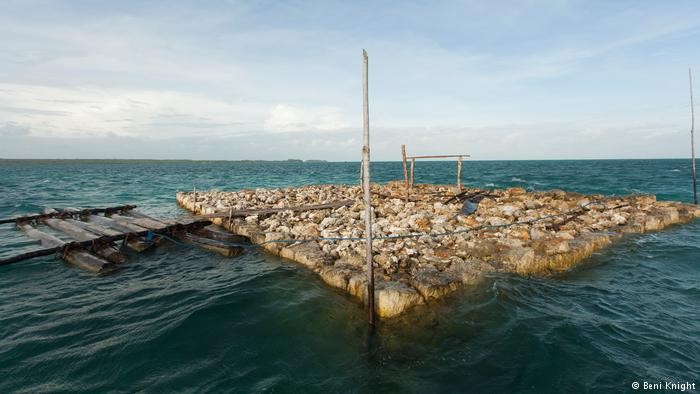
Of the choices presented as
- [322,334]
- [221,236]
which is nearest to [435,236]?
[322,334]

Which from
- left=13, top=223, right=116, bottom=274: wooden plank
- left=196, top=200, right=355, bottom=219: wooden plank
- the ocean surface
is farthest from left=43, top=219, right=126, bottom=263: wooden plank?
left=196, top=200, right=355, bottom=219: wooden plank

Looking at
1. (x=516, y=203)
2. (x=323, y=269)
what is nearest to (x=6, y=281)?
(x=323, y=269)

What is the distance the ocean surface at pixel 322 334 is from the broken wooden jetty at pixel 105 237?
52 cm

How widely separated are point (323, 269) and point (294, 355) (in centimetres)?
298

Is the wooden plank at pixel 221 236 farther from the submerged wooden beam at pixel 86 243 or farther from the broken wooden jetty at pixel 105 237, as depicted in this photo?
the submerged wooden beam at pixel 86 243

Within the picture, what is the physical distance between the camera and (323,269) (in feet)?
27.0

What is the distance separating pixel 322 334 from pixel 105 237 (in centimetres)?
813

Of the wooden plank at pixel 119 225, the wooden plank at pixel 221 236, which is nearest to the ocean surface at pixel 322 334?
the wooden plank at pixel 221 236

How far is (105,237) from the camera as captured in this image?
995 cm

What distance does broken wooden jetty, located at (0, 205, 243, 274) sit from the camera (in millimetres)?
9078

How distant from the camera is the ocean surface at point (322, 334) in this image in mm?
4801

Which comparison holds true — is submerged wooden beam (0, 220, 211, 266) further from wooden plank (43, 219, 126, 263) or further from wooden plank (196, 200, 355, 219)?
wooden plank (196, 200, 355, 219)

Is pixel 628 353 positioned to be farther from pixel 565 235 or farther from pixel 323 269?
pixel 323 269

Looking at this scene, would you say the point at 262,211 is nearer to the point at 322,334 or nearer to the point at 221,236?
the point at 221,236
